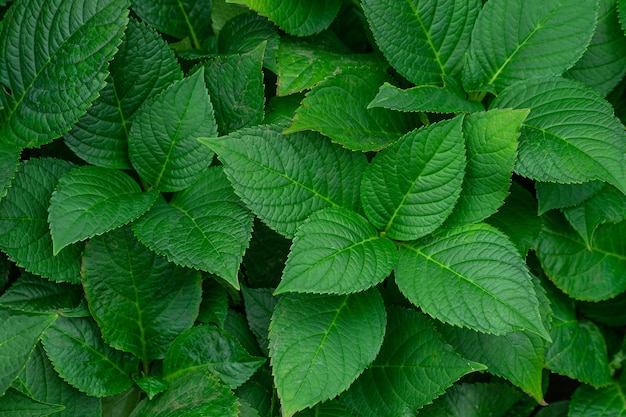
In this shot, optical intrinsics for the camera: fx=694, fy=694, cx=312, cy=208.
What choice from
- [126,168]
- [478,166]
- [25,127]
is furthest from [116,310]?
[478,166]

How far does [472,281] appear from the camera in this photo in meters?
1.26

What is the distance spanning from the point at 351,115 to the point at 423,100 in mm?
149

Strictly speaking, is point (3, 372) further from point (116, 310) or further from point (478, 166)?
point (478, 166)

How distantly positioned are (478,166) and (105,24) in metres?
0.78

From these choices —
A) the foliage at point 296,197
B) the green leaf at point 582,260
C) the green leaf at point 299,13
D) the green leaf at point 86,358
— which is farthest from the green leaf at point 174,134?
the green leaf at point 582,260

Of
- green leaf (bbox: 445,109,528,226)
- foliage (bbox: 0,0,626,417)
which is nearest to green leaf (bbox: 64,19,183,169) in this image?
foliage (bbox: 0,0,626,417)

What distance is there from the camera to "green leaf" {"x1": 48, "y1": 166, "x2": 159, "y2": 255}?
128 centimetres

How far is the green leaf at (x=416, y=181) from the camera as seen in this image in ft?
4.26

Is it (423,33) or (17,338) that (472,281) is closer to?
(423,33)

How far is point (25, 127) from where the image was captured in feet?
4.64

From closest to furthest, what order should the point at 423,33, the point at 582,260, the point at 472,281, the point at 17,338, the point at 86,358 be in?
the point at 17,338 → the point at 472,281 → the point at 86,358 → the point at 423,33 → the point at 582,260

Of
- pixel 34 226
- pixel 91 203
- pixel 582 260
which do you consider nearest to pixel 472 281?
pixel 582 260

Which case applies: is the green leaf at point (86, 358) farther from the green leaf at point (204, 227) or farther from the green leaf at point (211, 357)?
the green leaf at point (204, 227)

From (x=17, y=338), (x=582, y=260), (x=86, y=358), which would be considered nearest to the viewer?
(x=17, y=338)
